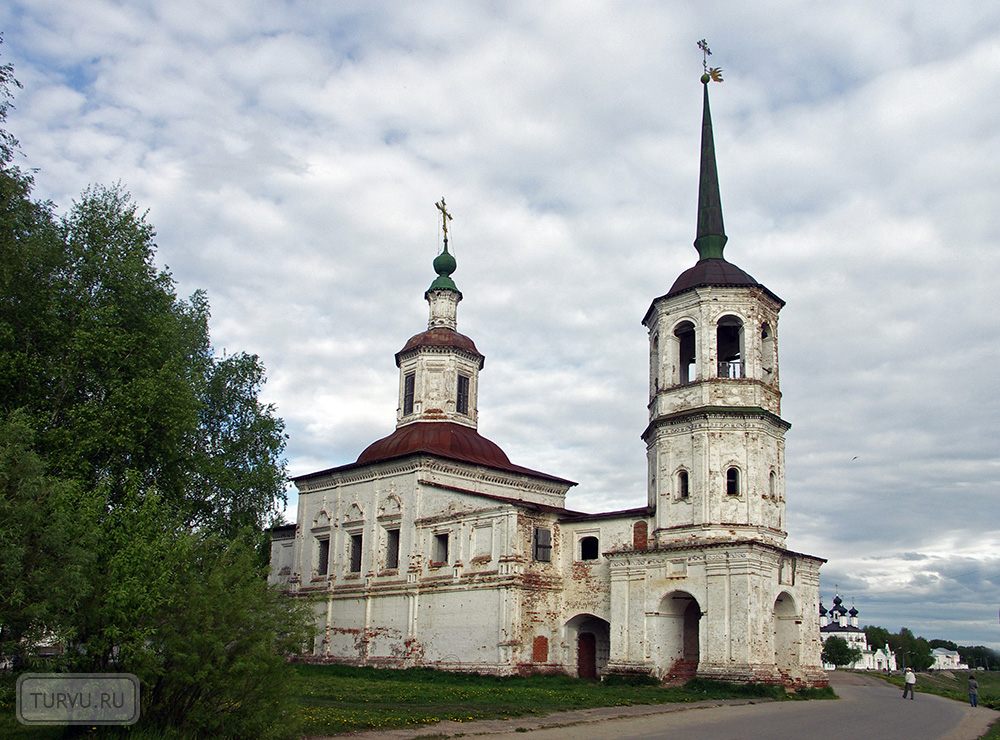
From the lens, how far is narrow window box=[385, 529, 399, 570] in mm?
32741

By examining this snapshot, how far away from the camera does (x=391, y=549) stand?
33000 millimetres

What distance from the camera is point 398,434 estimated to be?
3666cm

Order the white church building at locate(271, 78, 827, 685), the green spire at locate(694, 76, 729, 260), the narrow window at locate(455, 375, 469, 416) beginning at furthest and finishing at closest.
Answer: the narrow window at locate(455, 375, 469, 416) → the green spire at locate(694, 76, 729, 260) → the white church building at locate(271, 78, 827, 685)

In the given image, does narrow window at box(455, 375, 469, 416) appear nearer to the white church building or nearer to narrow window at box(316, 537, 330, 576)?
the white church building

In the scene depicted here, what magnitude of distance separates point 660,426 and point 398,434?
13.2m

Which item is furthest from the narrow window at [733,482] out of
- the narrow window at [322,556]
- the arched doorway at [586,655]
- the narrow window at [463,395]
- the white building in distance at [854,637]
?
the white building in distance at [854,637]

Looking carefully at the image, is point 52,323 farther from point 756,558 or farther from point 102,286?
point 756,558

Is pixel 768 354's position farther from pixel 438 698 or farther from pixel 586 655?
pixel 438 698

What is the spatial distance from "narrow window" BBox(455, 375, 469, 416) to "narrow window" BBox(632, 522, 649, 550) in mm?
12424

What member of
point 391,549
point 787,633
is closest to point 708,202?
point 787,633

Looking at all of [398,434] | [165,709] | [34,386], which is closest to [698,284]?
[398,434]

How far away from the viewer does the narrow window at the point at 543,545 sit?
29047 mm

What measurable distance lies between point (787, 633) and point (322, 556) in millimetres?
19222

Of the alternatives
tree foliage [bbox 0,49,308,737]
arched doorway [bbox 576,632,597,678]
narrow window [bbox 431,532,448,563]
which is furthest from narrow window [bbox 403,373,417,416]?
arched doorway [bbox 576,632,597,678]
